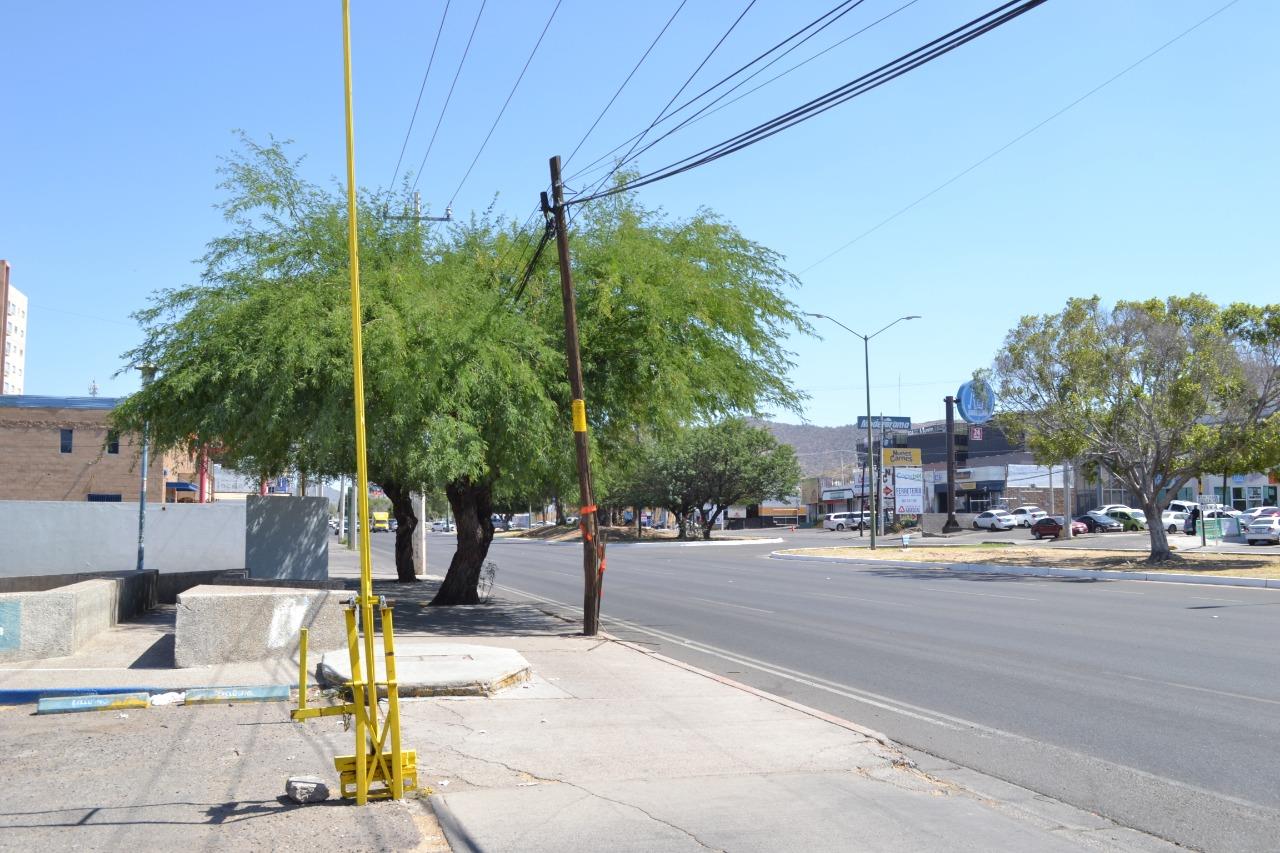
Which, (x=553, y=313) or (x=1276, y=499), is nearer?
(x=553, y=313)

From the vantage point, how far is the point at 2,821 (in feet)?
19.7

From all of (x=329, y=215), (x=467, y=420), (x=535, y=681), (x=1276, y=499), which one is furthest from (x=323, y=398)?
(x=1276, y=499)

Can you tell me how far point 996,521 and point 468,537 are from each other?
2243 inches

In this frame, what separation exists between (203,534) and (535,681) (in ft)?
93.2

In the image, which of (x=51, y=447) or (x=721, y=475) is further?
(x=721, y=475)

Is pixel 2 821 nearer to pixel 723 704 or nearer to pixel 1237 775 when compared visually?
pixel 723 704

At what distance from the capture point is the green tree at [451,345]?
48.6 feet

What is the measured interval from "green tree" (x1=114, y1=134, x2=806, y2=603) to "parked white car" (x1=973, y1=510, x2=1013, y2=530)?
5628cm

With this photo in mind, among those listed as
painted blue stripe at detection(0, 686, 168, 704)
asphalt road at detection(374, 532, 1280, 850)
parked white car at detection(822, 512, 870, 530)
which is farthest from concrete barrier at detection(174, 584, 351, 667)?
parked white car at detection(822, 512, 870, 530)

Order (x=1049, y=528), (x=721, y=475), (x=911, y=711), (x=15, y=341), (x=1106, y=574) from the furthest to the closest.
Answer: (x=15, y=341)
(x=721, y=475)
(x=1049, y=528)
(x=1106, y=574)
(x=911, y=711)

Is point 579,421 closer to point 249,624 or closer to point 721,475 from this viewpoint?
point 249,624

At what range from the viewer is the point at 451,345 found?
15.1 meters

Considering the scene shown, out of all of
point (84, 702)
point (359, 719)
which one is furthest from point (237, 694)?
point (359, 719)

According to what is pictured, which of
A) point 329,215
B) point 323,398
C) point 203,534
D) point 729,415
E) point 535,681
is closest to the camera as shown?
point 535,681
